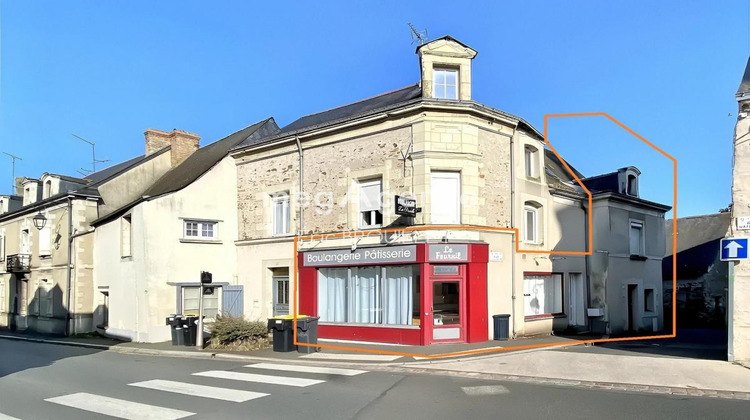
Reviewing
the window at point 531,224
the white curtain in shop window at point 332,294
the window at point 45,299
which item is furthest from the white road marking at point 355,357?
the window at point 45,299

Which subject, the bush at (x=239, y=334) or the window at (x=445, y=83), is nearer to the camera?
the bush at (x=239, y=334)

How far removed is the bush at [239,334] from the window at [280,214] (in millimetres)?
4367

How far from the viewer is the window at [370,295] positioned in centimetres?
1524

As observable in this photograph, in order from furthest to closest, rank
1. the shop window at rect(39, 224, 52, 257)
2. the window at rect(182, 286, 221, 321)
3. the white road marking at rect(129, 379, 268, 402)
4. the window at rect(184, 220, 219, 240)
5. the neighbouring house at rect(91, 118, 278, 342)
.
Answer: the shop window at rect(39, 224, 52, 257) < the window at rect(184, 220, 219, 240) < the window at rect(182, 286, 221, 321) < the neighbouring house at rect(91, 118, 278, 342) < the white road marking at rect(129, 379, 268, 402)

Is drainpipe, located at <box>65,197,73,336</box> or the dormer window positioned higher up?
the dormer window

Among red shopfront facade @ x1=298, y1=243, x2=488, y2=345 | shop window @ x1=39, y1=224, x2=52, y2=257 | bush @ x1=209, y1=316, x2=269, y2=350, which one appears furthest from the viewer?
shop window @ x1=39, y1=224, x2=52, y2=257

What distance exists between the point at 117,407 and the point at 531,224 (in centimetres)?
1375

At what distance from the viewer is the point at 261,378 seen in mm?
10242

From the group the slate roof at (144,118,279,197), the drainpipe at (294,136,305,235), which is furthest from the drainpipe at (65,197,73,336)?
the drainpipe at (294,136,305,235)

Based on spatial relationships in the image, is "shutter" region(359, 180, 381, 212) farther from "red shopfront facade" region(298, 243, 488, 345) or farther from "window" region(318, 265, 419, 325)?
"window" region(318, 265, 419, 325)

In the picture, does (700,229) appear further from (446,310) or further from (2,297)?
(2,297)

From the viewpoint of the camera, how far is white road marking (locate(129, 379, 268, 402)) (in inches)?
334

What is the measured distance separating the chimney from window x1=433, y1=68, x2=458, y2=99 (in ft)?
44.0

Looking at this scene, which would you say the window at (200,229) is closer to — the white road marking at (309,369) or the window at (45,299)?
the white road marking at (309,369)
